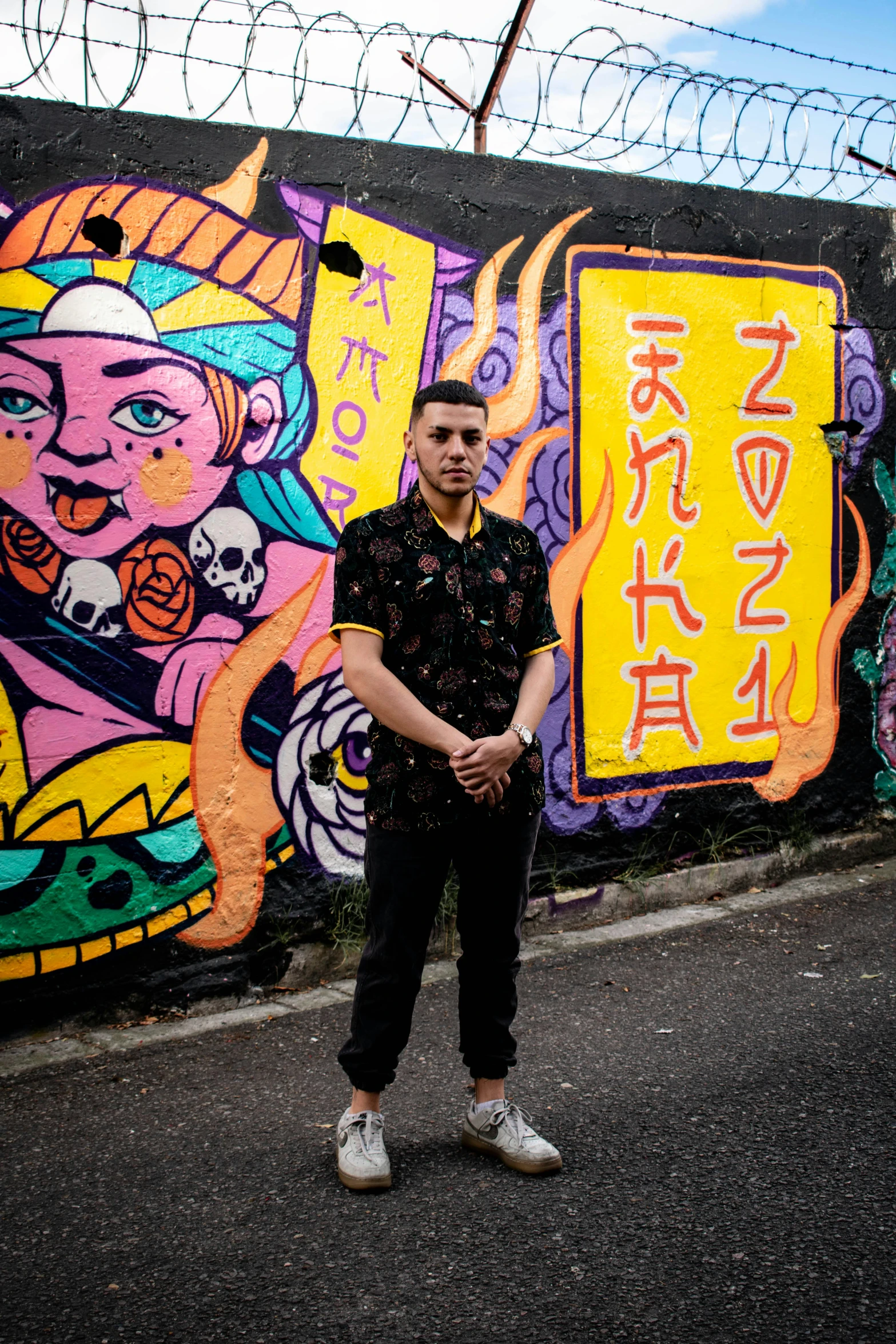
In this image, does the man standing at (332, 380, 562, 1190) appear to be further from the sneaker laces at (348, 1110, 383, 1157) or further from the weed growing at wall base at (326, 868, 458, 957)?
the weed growing at wall base at (326, 868, 458, 957)

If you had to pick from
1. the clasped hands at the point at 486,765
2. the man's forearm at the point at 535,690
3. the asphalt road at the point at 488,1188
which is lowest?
the asphalt road at the point at 488,1188

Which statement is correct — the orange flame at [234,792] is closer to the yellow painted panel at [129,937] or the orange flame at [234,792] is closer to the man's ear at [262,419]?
the yellow painted panel at [129,937]

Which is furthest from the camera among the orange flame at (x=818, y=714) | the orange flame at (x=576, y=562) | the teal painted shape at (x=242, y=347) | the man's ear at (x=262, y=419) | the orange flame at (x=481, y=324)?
the orange flame at (x=818, y=714)

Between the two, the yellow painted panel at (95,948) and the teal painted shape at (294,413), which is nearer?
the yellow painted panel at (95,948)

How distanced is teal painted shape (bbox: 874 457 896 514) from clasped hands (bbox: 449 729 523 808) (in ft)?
12.2

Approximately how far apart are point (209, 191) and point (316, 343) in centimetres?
63

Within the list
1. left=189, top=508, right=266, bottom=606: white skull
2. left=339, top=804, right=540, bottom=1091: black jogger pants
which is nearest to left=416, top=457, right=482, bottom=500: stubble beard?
left=339, top=804, right=540, bottom=1091: black jogger pants

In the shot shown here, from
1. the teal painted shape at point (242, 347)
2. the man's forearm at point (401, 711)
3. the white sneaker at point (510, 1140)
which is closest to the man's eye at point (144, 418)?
the teal painted shape at point (242, 347)

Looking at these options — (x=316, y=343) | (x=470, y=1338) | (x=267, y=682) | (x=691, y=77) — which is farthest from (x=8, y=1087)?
(x=691, y=77)

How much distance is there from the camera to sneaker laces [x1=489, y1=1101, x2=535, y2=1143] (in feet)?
8.90

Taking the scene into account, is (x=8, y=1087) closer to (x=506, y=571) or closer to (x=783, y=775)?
(x=506, y=571)

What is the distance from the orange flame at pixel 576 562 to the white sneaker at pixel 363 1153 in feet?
7.95

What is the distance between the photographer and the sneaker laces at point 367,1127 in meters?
2.65

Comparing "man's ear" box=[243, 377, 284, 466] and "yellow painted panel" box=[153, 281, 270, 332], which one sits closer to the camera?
"yellow painted panel" box=[153, 281, 270, 332]
